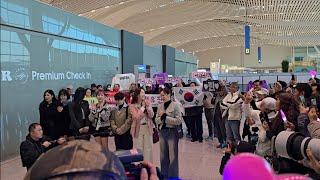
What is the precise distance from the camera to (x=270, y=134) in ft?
15.0

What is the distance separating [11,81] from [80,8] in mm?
20273

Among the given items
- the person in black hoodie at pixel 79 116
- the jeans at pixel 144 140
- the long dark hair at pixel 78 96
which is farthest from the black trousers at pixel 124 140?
the long dark hair at pixel 78 96

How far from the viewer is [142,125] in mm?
6625

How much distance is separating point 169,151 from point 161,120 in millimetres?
507

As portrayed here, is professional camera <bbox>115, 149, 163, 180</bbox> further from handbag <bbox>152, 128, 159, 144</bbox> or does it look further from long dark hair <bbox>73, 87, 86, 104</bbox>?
long dark hair <bbox>73, 87, 86, 104</bbox>

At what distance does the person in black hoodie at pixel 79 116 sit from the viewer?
7.58 metres

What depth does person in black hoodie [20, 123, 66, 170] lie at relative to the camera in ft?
15.4

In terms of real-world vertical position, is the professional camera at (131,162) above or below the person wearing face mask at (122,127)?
above

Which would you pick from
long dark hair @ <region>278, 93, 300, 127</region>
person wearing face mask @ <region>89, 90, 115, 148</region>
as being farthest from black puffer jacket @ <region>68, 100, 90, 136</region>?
long dark hair @ <region>278, 93, 300, 127</region>

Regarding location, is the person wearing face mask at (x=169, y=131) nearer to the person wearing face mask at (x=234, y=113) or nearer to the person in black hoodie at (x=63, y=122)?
the person in black hoodie at (x=63, y=122)

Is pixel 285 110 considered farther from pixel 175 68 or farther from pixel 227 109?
pixel 175 68

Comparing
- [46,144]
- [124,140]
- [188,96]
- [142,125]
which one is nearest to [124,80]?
[188,96]

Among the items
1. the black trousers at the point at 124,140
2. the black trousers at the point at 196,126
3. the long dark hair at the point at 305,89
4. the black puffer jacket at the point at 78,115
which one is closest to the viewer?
the long dark hair at the point at 305,89

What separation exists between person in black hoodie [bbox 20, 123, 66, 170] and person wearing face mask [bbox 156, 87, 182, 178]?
1976 millimetres
